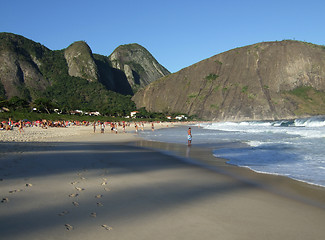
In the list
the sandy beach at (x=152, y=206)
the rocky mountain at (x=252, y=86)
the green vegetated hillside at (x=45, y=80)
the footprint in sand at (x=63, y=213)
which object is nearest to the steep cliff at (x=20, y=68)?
the green vegetated hillside at (x=45, y=80)

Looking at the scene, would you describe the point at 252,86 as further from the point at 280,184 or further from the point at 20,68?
the point at 280,184

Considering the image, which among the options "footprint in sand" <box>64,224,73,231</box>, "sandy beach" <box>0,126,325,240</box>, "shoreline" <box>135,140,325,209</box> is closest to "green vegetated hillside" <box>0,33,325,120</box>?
"shoreline" <box>135,140,325,209</box>

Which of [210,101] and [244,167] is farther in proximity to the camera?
[210,101]

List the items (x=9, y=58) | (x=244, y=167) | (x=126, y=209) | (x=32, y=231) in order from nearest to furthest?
(x=32, y=231) < (x=126, y=209) < (x=244, y=167) < (x=9, y=58)

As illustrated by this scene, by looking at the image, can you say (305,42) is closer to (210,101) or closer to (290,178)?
(210,101)

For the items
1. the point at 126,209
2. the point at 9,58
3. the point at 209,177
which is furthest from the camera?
the point at 9,58

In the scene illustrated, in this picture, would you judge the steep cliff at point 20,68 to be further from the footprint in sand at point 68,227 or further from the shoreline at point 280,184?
the footprint in sand at point 68,227

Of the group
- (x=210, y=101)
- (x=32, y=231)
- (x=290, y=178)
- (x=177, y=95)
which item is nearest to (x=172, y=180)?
(x=290, y=178)
